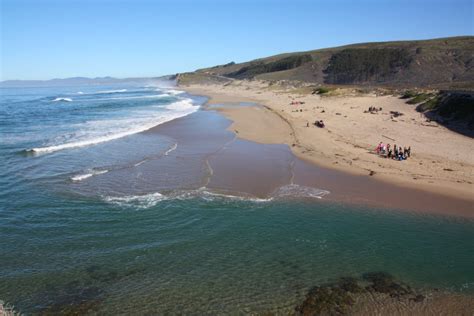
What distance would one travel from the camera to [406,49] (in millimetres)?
92812

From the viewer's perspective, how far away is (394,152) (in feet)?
77.7

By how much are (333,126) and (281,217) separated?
21134mm

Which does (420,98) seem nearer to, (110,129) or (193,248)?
(110,129)

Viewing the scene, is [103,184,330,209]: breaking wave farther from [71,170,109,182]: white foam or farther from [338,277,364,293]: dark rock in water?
[338,277,364,293]: dark rock in water

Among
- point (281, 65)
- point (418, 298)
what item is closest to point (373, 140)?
point (418, 298)

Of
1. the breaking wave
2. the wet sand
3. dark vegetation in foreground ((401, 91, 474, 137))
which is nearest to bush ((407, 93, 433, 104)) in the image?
dark vegetation in foreground ((401, 91, 474, 137))

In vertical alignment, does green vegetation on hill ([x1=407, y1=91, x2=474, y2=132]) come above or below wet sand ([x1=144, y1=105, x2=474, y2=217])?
above

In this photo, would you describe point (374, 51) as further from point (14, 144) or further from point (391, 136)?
point (14, 144)

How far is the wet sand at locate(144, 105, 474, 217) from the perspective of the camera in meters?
→ 17.0

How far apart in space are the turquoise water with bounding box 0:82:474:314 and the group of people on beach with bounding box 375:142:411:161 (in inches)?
334

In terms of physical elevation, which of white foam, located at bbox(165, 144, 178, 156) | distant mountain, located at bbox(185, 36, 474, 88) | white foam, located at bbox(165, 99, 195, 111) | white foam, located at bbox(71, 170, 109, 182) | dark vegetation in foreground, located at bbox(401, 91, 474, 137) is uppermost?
distant mountain, located at bbox(185, 36, 474, 88)

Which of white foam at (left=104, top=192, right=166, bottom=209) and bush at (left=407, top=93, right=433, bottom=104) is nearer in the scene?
white foam at (left=104, top=192, right=166, bottom=209)

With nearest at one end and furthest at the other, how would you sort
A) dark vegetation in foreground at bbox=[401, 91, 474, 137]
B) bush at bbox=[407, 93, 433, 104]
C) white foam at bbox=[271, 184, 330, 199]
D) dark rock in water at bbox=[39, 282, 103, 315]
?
1. dark rock in water at bbox=[39, 282, 103, 315]
2. white foam at bbox=[271, 184, 330, 199]
3. dark vegetation in foreground at bbox=[401, 91, 474, 137]
4. bush at bbox=[407, 93, 433, 104]

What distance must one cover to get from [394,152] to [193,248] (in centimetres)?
1658
